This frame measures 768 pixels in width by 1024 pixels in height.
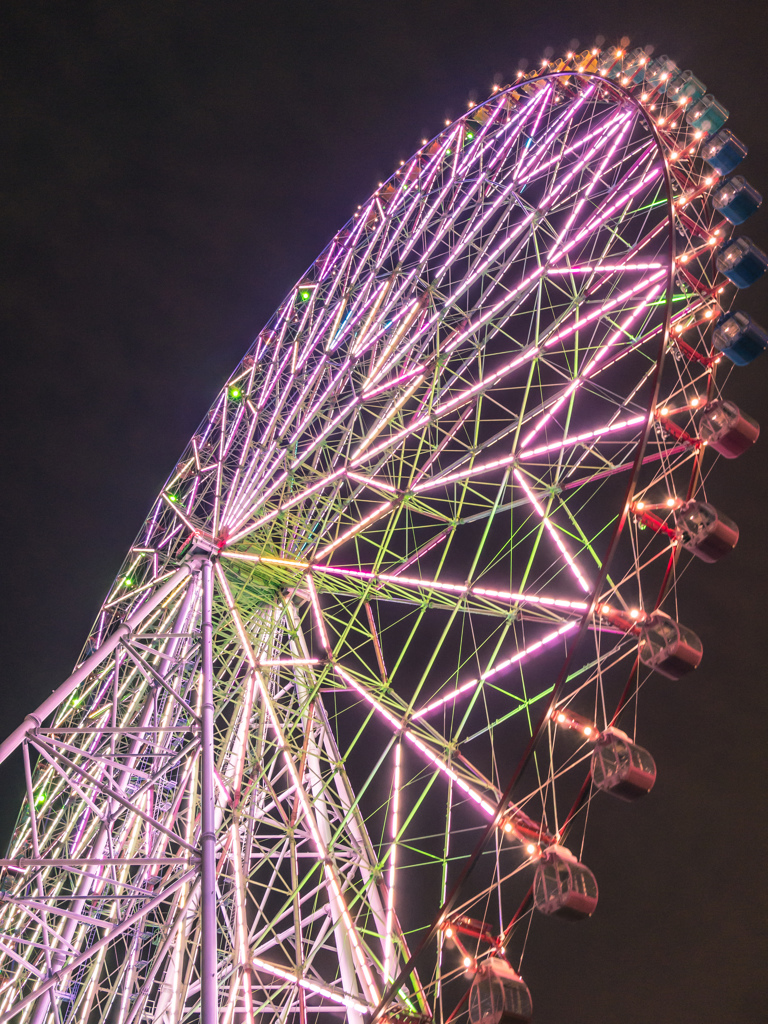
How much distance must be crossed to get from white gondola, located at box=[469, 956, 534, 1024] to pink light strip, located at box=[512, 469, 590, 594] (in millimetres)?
3181

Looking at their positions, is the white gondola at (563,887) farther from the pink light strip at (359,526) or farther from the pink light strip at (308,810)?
the pink light strip at (359,526)

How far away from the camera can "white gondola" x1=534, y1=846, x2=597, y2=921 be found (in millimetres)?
7188

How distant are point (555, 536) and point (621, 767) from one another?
2.29 m

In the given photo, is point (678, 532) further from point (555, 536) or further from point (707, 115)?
point (707, 115)

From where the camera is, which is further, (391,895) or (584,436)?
(584,436)

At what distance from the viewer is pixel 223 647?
1178cm

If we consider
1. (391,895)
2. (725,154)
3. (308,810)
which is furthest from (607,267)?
(391,895)

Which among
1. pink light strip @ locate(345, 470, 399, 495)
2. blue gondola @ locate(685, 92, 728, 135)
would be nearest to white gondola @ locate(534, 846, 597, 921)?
pink light strip @ locate(345, 470, 399, 495)

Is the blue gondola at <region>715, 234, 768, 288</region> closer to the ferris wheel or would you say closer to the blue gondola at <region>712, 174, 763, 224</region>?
the ferris wheel

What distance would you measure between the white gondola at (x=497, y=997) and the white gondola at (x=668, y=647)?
114 inches

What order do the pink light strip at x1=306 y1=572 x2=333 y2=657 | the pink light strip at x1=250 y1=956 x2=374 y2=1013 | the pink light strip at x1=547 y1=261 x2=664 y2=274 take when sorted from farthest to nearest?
the pink light strip at x1=306 y1=572 x2=333 y2=657
the pink light strip at x1=547 y1=261 x2=664 y2=274
the pink light strip at x1=250 y1=956 x2=374 y2=1013

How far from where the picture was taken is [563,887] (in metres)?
7.27

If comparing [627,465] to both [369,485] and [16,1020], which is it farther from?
[16,1020]

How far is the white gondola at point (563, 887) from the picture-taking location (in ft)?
23.6
